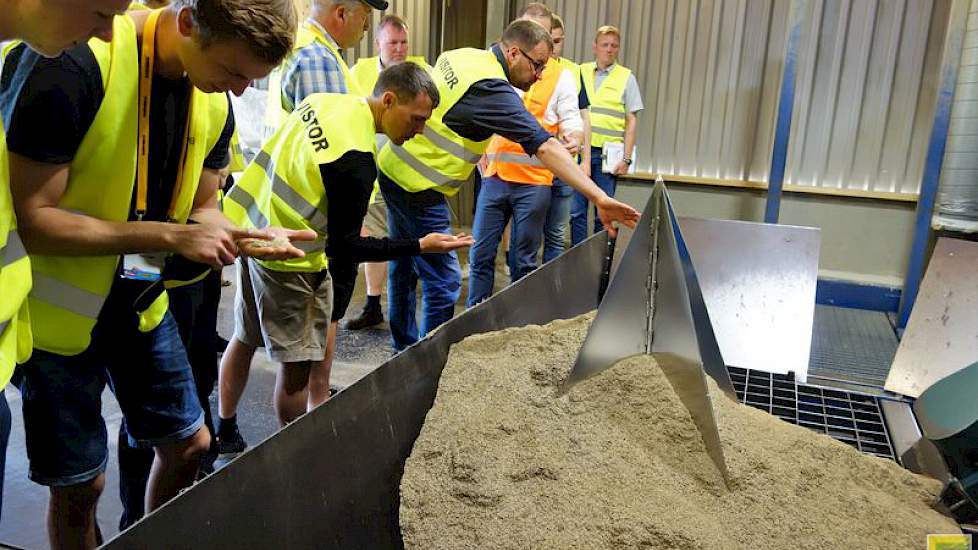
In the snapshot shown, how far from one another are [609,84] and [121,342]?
375cm

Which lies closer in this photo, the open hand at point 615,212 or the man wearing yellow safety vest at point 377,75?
the open hand at point 615,212

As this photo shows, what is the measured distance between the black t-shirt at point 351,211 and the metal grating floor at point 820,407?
1023 millimetres

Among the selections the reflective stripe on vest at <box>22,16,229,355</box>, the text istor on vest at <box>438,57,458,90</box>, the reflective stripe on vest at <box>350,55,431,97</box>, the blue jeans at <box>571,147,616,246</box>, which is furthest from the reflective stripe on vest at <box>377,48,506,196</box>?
the blue jeans at <box>571,147,616,246</box>

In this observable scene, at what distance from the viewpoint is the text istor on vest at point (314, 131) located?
1.74 meters

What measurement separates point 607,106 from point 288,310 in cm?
312

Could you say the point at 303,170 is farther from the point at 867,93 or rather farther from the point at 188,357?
the point at 867,93

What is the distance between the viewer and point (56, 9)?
0.81 meters

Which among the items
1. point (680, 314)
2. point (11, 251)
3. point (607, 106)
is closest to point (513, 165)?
point (607, 106)

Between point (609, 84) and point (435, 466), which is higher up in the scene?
point (609, 84)

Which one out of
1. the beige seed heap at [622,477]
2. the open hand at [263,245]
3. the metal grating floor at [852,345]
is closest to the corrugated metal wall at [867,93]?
the metal grating floor at [852,345]

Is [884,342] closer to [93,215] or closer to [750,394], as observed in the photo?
[750,394]

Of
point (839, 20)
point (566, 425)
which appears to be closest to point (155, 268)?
point (566, 425)

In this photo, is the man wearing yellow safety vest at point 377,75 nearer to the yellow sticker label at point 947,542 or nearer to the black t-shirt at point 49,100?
the black t-shirt at point 49,100

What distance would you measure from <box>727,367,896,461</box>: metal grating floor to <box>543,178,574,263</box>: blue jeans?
2.02 metres
